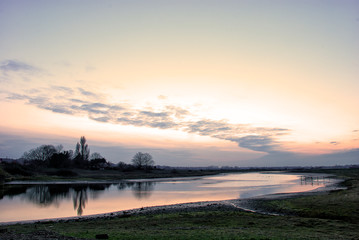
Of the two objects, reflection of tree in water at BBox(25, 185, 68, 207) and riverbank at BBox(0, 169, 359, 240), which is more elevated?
riverbank at BBox(0, 169, 359, 240)

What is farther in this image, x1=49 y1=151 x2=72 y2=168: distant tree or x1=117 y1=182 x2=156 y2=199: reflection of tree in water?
x1=49 y1=151 x2=72 y2=168: distant tree

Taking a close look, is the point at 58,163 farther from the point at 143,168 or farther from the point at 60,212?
the point at 60,212

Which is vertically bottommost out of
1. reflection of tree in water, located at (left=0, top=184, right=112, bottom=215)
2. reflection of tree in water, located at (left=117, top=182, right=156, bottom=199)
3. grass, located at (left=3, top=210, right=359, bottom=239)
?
reflection of tree in water, located at (left=117, top=182, right=156, bottom=199)

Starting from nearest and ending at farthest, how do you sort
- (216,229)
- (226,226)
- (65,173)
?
(216,229), (226,226), (65,173)

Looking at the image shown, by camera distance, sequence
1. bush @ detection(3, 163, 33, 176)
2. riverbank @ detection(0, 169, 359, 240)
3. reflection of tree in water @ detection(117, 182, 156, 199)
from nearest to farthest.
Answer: riverbank @ detection(0, 169, 359, 240)
reflection of tree in water @ detection(117, 182, 156, 199)
bush @ detection(3, 163, 33, 176)

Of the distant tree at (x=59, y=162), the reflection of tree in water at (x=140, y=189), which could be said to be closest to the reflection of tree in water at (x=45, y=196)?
the reflection of tree in water at (x=140, y=189)

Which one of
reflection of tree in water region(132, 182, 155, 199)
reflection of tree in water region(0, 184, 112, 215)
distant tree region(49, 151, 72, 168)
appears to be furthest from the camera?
distant tree region(49, 151, 72, 168)

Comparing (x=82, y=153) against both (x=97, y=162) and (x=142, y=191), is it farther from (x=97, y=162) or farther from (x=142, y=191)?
(x=142, y=191)

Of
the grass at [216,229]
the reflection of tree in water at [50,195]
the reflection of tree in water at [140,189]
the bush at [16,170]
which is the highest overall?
the grass at [216,229]

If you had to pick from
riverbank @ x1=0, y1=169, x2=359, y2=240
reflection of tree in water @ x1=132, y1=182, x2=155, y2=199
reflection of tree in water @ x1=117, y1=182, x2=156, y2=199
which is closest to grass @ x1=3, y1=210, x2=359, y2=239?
riverbank @ x1=0, y1=169, x2=359, y2=240

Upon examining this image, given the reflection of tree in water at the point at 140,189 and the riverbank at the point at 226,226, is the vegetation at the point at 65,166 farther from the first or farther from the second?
the riverbank at the point at 226,226

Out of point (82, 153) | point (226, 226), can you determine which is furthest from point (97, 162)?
point (226, 226)

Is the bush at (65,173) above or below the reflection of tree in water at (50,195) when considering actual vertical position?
below

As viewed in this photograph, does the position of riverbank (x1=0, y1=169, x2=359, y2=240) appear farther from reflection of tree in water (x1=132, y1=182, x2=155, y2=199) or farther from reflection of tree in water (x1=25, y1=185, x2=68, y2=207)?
reflection of tree in water (x1=132, y1=182, x2=155, y2=199)
